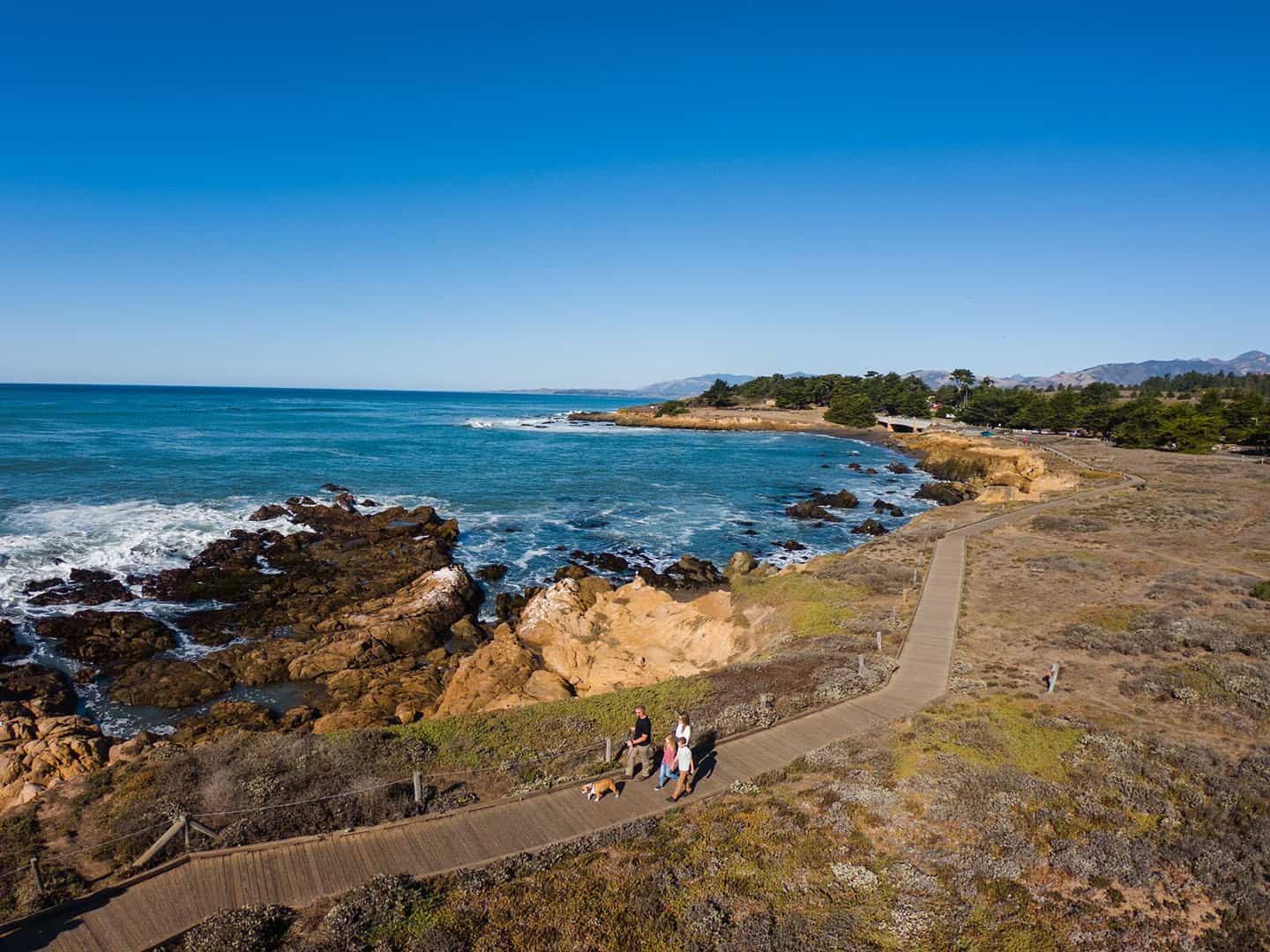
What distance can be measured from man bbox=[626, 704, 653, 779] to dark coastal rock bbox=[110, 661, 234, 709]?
17.1m

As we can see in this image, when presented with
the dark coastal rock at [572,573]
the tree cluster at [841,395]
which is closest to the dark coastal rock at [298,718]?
the dark coastal rock at [572,573]

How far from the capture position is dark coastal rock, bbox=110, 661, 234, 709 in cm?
2152

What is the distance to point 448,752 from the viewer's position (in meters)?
14.6

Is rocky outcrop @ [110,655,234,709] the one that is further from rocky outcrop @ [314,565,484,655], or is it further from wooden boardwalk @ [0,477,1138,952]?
wooden boardwalk @ [0,477,1138,952]

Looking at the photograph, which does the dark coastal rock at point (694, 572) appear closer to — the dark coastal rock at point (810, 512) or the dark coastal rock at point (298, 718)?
the dark coastal rock at point (810, 512)

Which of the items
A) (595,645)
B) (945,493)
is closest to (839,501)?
(945,493)

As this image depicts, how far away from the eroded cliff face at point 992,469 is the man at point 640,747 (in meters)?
43.6

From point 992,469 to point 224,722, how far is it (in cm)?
6961

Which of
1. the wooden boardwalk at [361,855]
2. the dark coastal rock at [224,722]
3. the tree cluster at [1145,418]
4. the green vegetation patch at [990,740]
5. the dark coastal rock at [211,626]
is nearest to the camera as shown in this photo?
the wooden boardwalk at [361,855]

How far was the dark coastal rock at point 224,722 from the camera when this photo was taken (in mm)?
18398

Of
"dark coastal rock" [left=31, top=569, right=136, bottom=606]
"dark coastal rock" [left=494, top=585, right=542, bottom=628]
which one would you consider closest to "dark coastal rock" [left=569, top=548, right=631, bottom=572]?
"dark coastal rock" [left=494, top=585, right=542, bottom=628]

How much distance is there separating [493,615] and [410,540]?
1299 cm

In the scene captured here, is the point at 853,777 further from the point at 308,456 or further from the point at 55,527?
the point at 308,456

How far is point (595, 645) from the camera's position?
985 inches
